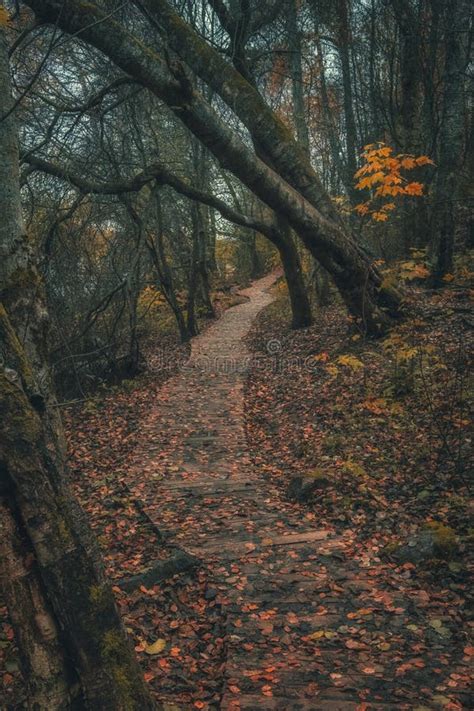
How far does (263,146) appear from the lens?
32.1 feet

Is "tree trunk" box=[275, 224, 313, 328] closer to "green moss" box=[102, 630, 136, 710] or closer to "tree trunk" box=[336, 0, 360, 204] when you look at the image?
"tree trunk" box=[336, 0, 360, 204]

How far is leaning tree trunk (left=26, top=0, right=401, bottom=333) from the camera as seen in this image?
7.62m

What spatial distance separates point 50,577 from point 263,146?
346 inches

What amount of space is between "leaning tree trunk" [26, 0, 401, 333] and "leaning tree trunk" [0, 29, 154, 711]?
628cm

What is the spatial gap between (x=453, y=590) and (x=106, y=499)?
3.78 metres

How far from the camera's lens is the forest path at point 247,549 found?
3400 mm

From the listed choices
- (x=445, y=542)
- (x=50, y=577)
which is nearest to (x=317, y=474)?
(x=445, y=542)

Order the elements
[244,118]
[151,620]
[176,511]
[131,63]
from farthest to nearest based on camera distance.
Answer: [244,118] < [131,63] < [176,511] < [151,620]

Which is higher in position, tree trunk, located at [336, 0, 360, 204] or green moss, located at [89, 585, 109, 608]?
tree trunk, located at [336, 0, 360, 204]

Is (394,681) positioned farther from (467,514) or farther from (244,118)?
(244,118)

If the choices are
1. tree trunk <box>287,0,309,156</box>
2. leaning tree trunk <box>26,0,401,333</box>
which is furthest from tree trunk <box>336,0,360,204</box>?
leaning tree trunk <box>26,0,401,333</box>

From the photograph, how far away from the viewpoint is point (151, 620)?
163 inches

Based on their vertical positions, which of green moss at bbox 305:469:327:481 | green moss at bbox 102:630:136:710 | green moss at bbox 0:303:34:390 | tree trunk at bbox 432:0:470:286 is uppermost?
tree trunk at bbox 432:0:470:286

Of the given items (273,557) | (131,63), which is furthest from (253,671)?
(131,63)
